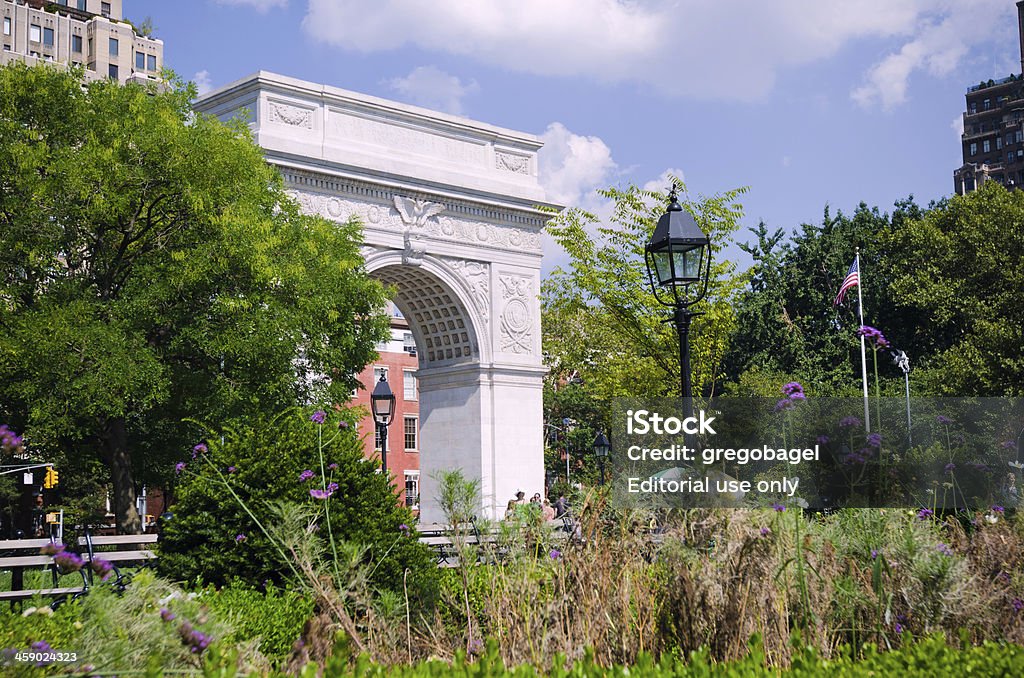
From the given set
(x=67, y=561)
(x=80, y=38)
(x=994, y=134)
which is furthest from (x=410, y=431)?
(x=994, y=134)

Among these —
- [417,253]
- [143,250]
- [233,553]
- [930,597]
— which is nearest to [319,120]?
[417,253]

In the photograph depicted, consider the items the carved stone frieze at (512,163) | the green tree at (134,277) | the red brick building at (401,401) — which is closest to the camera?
the green tree at (134,277)

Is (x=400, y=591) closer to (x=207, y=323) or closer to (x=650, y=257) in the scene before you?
(x=650, y=257)

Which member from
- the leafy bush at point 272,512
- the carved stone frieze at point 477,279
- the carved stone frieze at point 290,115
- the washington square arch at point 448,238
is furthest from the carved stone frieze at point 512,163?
the leafy bush at point 272,512

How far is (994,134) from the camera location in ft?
337

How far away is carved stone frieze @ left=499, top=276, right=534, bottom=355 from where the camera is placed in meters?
35.5

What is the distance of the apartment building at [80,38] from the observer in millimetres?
85500

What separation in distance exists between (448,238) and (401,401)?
29.8 m

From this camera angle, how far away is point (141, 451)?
25.0 meters

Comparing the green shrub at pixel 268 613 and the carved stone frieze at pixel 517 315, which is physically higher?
the carved stone frieze at pixel 517 315

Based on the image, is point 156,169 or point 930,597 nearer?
point 930,597

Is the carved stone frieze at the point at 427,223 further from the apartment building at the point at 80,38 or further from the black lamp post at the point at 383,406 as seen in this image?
the apartment building at the point at 80,38

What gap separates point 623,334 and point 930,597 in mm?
28750

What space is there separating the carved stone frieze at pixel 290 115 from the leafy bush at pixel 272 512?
74.7ft
